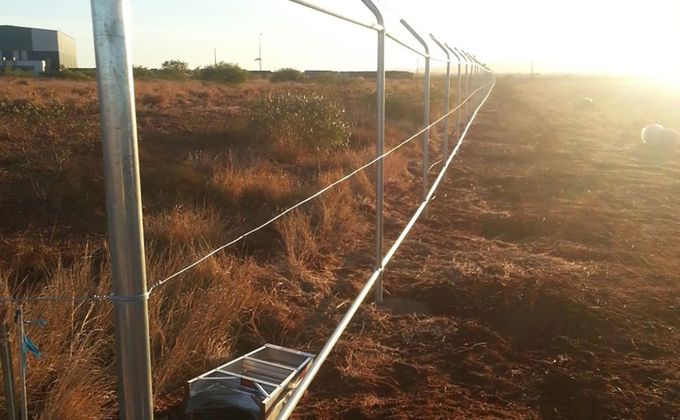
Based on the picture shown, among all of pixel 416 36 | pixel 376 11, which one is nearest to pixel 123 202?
pixel 376 11

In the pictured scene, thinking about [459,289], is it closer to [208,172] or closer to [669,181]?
[208,172]

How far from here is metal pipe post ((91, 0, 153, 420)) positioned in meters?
1.73

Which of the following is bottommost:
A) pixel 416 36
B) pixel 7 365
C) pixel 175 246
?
pixel 175 246

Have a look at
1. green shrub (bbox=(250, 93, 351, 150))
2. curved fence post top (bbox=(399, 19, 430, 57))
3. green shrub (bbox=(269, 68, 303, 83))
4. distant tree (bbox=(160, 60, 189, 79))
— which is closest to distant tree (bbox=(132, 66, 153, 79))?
distant tree (bbox=(160, 60, 189, 79))

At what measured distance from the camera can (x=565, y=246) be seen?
7.55 m

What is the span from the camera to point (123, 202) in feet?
6.01

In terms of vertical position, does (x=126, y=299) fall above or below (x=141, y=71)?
below

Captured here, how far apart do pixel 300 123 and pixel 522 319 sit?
932 centimetres

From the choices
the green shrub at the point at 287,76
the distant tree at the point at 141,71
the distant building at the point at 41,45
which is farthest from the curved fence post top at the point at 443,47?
the distant building at the point at 41,45

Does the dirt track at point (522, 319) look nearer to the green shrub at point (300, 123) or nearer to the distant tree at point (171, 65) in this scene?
the distant tree at point (171, 65)

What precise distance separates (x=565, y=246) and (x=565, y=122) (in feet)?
69.1

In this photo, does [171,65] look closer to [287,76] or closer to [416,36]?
[416,36]

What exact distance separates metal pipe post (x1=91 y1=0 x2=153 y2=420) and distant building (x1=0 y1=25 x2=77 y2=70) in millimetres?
56160

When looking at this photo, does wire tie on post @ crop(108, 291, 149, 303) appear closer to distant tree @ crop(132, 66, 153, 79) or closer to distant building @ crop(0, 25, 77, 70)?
distant tree @ crop(132, 66, 153, 79)
